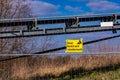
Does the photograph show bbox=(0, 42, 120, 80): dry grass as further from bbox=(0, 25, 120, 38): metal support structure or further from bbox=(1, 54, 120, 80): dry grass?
bbox=(0, 25, 120, 38): metal support structure

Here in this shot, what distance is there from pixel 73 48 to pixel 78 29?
2.92 feet

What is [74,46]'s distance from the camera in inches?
532

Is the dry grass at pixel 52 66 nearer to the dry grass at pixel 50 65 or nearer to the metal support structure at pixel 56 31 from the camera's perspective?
the dry grass at pixel 50 65

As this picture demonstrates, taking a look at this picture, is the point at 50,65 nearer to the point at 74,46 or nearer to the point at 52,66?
the point at 52,66

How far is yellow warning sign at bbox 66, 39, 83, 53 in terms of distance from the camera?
44.4 feet

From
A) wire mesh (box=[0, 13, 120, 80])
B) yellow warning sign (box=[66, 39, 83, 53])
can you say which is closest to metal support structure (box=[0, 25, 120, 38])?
wire mesh (box=[0, 13, 120, 80])

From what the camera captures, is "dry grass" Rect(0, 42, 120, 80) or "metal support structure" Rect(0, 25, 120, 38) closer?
"metal support structure" Rect(0, 25, 120, 38)

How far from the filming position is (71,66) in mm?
14977

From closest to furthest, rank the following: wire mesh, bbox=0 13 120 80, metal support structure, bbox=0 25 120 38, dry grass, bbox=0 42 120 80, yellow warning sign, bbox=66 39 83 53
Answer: yellow warning sign, bbox=66 39 83 53 → metal support structure, bbox=0 25 120 38 → wire mesh, bbox=0 13 120 80 → dry grass, bbox=0 42 120 80

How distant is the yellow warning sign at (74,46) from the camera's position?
13523 millimetres

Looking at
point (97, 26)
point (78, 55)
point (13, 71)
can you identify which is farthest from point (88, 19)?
point (13, 71)

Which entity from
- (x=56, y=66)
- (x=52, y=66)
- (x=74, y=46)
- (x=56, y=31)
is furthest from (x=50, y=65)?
(x=74, y=46)

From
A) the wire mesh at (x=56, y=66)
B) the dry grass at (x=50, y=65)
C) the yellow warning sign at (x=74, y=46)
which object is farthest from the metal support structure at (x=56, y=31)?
the dry grass at (x=50, y=65)

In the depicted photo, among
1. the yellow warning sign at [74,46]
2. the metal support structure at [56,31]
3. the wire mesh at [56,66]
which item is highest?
the metal support structure at [56,31]
